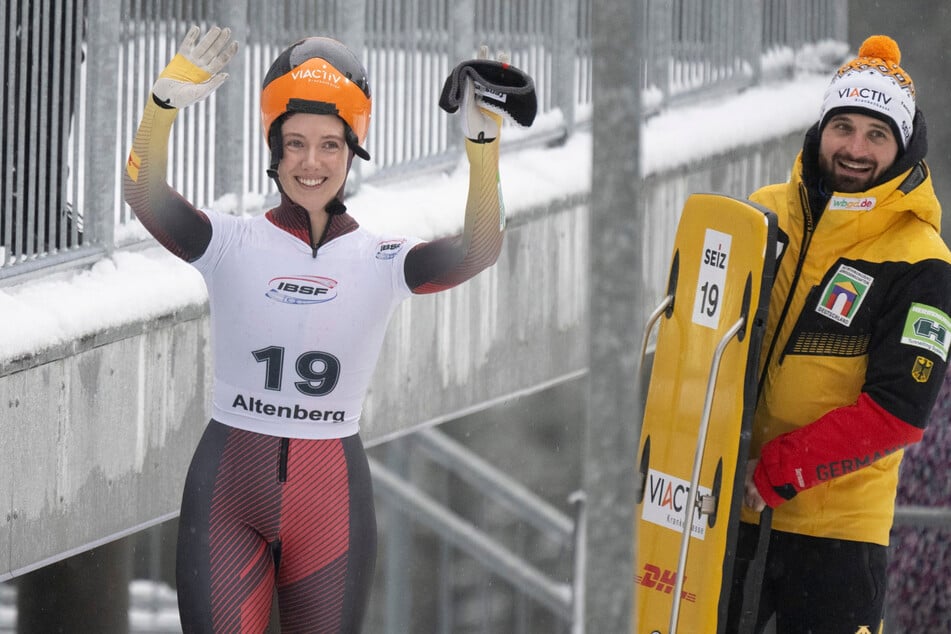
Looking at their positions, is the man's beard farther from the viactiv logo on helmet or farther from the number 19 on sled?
the viactiv logo on helmet

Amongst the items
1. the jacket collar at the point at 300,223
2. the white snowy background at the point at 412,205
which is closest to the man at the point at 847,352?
the white snowy background at the point at 412,205

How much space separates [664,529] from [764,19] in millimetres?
5789

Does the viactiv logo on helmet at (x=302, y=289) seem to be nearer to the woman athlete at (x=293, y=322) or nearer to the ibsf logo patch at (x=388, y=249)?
the woman athlete at (x=293, y=322)

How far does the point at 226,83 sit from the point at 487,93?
2.56 metres

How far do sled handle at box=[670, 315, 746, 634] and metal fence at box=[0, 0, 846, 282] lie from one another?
224 cm

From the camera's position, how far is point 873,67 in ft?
12.6

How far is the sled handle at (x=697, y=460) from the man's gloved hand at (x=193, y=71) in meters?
1.37

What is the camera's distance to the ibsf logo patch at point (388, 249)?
3.62 metres

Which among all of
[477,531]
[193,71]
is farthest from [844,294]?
[477,531]

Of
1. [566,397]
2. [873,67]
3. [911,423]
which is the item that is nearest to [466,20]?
[873,67]

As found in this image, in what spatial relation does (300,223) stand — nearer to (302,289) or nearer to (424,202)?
(302,289)

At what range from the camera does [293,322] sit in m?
3.54

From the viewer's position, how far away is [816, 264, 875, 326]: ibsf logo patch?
365 centimetres

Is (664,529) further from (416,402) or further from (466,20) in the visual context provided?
(466,20)
